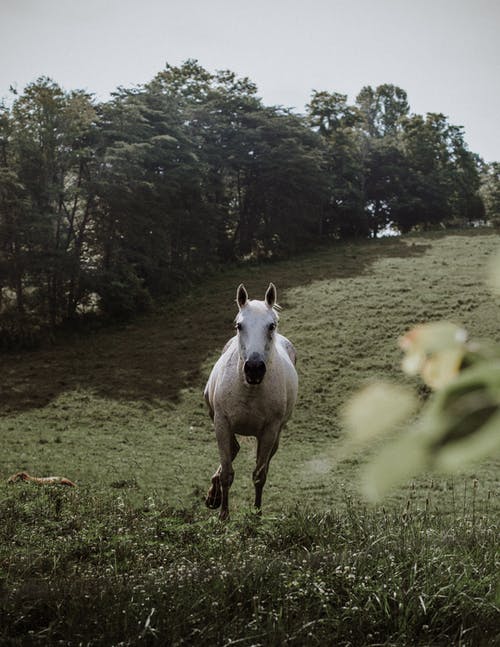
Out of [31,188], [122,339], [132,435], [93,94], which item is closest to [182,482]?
[132,435]

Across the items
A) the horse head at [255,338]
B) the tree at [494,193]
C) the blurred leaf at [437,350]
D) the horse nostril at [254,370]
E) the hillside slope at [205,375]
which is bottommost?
the hillside slope at [205,375]

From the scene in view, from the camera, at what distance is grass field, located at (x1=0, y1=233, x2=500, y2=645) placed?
2768 millimetres

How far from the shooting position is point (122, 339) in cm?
2216

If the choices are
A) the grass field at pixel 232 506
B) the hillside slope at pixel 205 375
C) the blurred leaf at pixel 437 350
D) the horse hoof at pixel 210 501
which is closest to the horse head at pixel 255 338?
the grass field at pixel 232 506

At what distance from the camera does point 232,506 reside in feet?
25.7

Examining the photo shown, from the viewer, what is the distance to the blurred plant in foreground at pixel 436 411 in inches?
16.9

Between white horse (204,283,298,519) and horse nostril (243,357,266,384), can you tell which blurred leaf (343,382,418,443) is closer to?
horse nostril (243,357,266,384)

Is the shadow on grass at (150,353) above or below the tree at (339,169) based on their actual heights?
below

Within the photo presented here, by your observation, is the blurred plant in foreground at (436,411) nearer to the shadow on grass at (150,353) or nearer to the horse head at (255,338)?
the horse head at (255,338)

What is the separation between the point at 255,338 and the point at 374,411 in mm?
4040

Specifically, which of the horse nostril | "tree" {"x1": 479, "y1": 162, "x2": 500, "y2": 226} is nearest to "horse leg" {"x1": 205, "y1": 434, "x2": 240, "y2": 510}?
the horse nostril

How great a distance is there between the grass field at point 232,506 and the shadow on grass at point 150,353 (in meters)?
0.10

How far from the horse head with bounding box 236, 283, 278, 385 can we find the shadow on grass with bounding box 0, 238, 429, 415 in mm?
12547

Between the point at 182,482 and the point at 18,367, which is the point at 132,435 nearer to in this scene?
the point at 182,482
